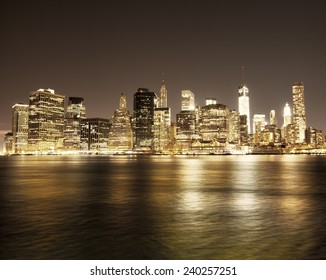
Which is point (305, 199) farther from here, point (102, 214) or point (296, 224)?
point (102, 214)

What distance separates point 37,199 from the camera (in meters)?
36.9

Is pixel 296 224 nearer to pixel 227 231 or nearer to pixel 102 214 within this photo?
pixel 227 231

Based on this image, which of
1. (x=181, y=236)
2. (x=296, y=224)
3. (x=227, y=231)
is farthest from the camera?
(x=296, y=224)

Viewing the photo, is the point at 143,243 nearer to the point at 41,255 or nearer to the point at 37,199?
the point at 41,255

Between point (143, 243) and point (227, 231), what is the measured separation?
5.41 m

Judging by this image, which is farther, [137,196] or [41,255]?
[137,196]

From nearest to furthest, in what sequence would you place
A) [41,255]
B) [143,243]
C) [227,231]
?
[41,255] → [143,243] → [227,231]
